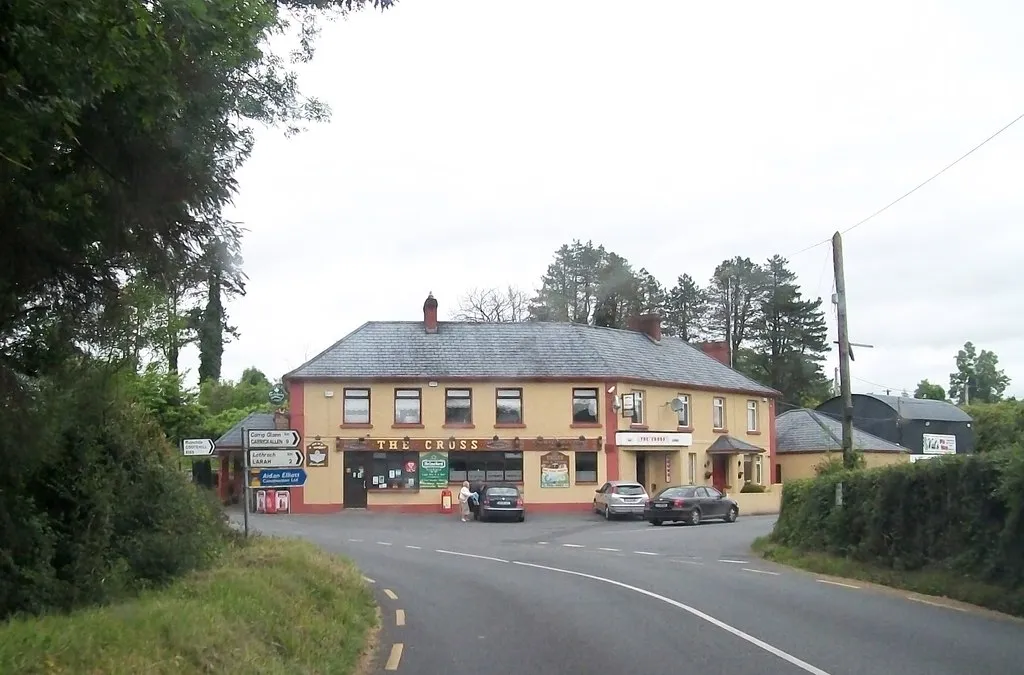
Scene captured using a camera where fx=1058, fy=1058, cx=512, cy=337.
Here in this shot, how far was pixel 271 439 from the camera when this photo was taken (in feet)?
57.5

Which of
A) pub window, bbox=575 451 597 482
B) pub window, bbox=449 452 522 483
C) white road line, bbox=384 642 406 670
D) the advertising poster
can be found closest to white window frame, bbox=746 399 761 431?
pub window, bbox=575 451 597 482

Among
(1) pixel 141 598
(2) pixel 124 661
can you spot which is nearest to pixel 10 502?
(1) pixel 141 598

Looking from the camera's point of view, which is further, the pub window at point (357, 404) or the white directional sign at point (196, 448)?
the pub window at point (357, 404)

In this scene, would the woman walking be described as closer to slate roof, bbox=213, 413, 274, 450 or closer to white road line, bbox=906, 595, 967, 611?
slate roof, bbox=213, 413, 274, 450

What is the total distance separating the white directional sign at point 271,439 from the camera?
688 inches

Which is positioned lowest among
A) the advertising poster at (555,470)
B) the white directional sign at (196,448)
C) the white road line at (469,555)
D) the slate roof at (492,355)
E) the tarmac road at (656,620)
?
the white road line at (469,555)

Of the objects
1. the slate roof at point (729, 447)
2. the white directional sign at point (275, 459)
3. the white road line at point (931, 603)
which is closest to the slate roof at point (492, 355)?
the slate roof at point (729, 447)

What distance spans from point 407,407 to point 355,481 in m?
3.79

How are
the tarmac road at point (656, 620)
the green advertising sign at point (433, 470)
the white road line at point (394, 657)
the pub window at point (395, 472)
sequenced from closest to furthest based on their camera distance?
the tarmac road at point (656, 620) < the white road line at point (394, 657) < the pub window at point (395, 472) < the green advertising sign at point (433, 470)

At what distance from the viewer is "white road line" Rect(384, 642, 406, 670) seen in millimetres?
10715

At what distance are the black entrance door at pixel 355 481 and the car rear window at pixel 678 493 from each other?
43.9 feet

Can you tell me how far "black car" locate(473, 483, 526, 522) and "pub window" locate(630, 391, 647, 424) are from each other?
8.87 meters

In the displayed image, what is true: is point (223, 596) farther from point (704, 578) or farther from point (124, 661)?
point (704, 578)

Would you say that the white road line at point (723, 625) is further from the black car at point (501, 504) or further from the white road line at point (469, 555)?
the black car at point (501, 504)
